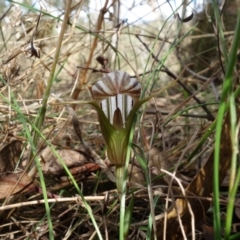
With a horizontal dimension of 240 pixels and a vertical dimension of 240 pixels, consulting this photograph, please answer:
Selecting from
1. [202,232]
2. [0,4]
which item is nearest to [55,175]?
[202,232]

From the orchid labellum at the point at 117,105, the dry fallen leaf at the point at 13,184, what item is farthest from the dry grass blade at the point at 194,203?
the dry fallen leaf at the point at 13,184

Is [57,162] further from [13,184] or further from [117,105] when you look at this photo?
[117,105]

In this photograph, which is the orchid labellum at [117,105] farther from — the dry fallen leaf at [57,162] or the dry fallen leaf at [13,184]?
the dry fallen leaf at [57,162]

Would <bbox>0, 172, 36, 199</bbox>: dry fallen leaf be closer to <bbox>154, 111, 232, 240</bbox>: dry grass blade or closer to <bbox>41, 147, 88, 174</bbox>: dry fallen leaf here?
<bbox>41, 147, 88, 174</bbox>: dry fallen leaf

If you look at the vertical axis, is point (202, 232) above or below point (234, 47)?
below

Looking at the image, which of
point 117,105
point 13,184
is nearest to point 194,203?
point 117,105

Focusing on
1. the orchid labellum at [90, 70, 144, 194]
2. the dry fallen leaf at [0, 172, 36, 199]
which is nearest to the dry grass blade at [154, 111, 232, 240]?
the orchid labellum at [90, 70, 144, 194]

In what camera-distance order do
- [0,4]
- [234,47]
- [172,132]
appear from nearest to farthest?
1. [234,47]
2. [172,132]
3. [0,4]

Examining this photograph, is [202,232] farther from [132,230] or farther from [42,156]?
[42,156]
